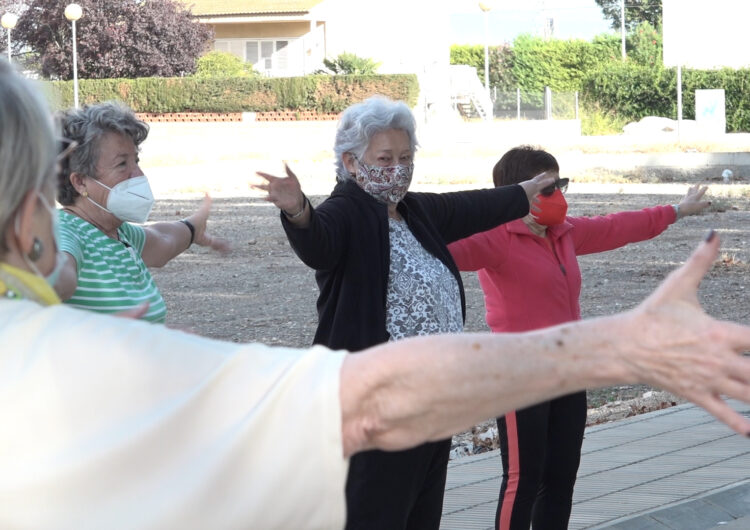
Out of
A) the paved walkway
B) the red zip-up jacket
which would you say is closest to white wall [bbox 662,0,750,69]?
the paved walkway

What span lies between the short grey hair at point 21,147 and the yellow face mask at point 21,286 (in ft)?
0.14

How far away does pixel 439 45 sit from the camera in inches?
2195

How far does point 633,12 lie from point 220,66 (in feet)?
181

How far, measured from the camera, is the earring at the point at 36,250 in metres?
1.74

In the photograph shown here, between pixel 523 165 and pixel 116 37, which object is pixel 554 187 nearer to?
pixel 523 165

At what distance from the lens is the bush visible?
46.9m

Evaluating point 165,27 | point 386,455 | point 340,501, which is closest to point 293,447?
point 340,501

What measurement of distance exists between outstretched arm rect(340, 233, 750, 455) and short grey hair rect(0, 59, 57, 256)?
1.80ft

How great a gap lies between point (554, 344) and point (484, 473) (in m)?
4.11

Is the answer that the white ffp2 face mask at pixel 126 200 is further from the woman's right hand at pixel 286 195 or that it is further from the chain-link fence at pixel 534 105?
the chain-link fence at pixel 534 105

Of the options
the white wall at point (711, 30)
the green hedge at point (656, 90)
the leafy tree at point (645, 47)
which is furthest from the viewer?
the white wall at point (711, 30)

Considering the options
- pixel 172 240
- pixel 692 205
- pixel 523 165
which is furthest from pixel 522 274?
pixel 172 240

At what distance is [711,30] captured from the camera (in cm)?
5684

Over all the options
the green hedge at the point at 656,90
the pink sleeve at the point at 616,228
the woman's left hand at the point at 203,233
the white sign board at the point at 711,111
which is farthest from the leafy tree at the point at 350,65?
the woman's left hand at the point at 203,233
